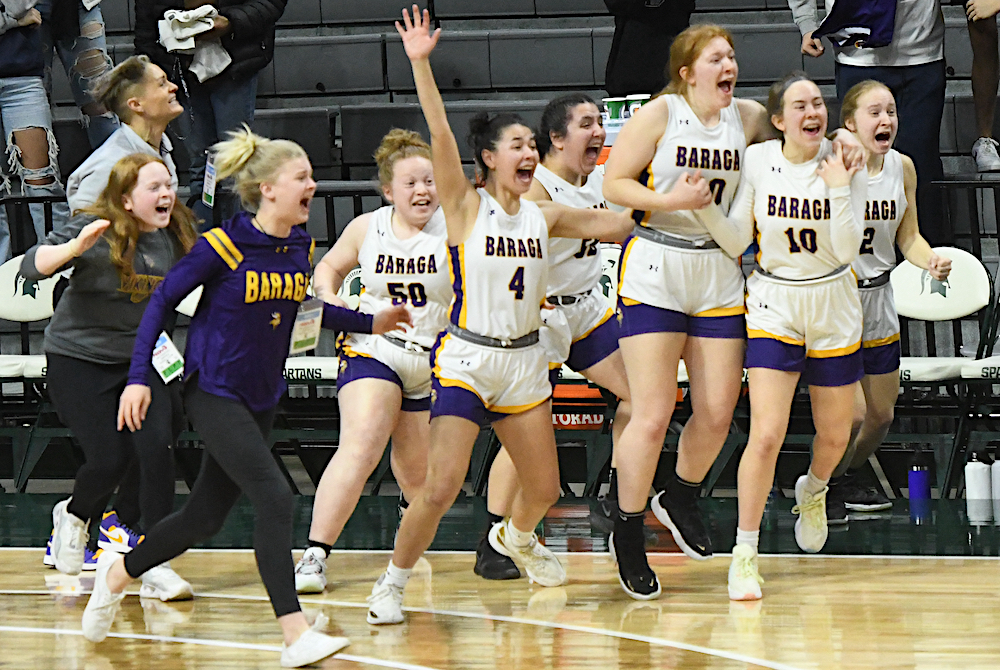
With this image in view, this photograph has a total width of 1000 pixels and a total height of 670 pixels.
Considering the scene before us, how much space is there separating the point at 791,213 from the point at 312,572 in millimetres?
1974

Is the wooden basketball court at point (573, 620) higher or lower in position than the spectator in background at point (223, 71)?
lower

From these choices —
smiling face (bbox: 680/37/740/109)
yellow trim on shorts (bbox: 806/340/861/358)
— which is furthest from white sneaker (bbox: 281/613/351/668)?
smiling face (bbox: 680/37/740/109)

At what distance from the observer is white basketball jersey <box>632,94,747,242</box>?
4551 mm

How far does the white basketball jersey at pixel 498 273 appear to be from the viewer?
4285mm

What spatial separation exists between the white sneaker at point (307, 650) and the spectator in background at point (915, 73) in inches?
155

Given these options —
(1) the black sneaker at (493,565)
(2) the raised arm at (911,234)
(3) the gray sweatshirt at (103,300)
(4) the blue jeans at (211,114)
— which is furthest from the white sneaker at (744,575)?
(4) the blue jeans at (211,114)

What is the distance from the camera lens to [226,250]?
4.05 m

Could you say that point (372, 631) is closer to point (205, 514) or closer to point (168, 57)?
point (205, 514)

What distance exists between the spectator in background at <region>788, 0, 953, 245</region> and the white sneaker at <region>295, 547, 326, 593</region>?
3.39m

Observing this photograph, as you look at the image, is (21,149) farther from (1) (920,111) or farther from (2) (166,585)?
(1) (920,111)

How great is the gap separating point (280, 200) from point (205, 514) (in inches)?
36.4

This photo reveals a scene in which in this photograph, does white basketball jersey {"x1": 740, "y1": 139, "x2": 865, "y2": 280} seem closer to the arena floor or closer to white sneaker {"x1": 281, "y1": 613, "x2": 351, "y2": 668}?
the arena floor

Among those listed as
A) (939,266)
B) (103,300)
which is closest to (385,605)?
(103,300)

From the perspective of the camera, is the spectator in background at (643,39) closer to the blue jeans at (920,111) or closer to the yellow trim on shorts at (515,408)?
the blue jeans at (920,111)
